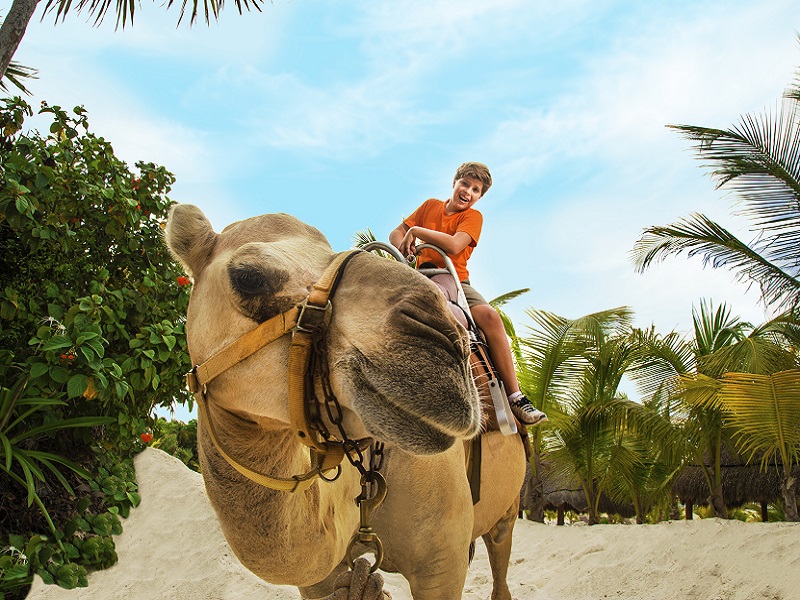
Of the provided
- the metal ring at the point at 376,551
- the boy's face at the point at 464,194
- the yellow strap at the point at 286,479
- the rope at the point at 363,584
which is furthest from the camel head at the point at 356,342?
the boy's face at the point at 464,194

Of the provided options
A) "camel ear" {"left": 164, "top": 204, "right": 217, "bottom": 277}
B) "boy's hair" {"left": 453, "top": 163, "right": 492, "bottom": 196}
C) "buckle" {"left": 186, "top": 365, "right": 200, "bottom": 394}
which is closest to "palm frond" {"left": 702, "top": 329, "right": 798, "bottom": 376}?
"boy's hair" {"left": 453, "top": 163, "right": 492, "bottom": 196}

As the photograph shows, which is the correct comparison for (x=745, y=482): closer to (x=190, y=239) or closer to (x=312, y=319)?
(x=190, y=239)

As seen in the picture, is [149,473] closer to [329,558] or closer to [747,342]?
[329,558]

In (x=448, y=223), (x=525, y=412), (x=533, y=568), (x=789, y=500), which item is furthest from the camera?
(x=789, y=500)

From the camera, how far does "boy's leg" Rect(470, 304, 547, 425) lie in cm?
376

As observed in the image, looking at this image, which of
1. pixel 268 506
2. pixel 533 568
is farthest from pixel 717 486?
pixel 268 506

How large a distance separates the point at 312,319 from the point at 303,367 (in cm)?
13

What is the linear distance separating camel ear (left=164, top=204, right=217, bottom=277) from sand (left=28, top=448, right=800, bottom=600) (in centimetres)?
570

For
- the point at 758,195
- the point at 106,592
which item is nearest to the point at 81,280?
the point at 106,592

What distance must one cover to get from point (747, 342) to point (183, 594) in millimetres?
9673

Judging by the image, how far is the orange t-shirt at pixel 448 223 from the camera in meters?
4.16

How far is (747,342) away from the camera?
1166 centimetres

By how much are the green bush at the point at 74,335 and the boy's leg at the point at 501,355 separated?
2676 millimetres

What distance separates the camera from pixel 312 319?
1.78 m
